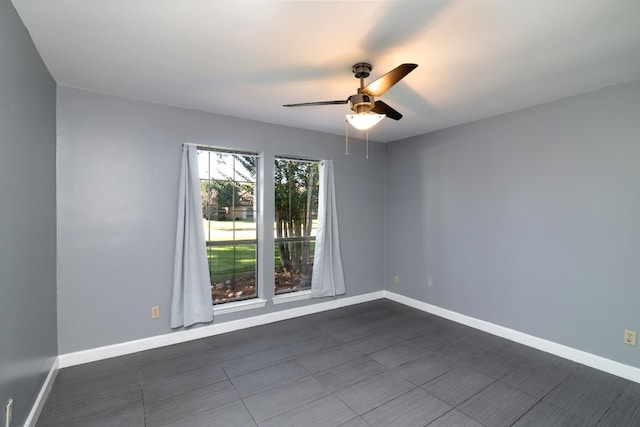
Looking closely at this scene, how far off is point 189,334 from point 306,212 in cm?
208

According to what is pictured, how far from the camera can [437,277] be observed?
3.99 meters

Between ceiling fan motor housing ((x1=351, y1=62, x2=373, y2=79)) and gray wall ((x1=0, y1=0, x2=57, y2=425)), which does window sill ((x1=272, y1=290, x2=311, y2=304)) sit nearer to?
gray wall ((x1=0, y1=0, x2=57, y2=425))

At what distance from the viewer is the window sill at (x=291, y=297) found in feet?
12.4

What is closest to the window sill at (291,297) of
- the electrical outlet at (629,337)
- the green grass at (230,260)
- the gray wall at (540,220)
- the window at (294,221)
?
the window at (294,221)

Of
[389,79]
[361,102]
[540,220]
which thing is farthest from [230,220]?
[540,220]

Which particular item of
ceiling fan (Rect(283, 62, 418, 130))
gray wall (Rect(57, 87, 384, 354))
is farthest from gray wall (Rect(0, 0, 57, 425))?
ceiling fan (Rect(283, 62, 418, 130))

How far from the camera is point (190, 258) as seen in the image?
3121 millimetres

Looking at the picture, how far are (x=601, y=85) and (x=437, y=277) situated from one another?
2.58m

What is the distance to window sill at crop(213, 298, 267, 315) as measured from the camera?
3377 mm

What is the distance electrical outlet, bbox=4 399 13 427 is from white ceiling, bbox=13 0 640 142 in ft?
6.89

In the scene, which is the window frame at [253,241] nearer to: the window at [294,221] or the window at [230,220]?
the window at [230,220]

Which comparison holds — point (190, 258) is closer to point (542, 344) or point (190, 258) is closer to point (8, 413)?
point (8, 413)

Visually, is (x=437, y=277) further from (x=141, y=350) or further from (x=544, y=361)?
(x=141, y=350)

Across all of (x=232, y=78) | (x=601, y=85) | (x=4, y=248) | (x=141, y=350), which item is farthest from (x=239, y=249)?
(x=601, y=85)
